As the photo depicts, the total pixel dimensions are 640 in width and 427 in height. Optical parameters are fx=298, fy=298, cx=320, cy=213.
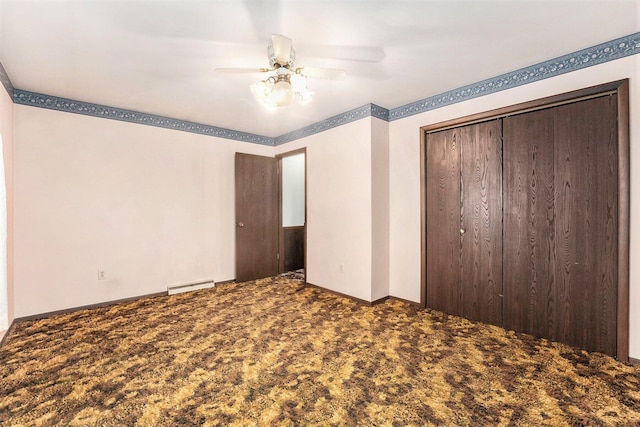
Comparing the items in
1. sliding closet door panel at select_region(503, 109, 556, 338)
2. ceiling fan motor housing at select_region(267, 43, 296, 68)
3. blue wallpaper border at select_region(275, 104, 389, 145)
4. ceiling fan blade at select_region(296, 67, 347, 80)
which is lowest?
sliding closet door panel at select_region(503, 109, 556, 338)

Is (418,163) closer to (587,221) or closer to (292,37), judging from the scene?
(587,221)

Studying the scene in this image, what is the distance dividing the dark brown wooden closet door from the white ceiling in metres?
0.66

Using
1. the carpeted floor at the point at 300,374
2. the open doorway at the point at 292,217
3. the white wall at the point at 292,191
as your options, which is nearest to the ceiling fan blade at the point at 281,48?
the carpeted floor at the point at 300,374

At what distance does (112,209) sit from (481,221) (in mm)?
4420

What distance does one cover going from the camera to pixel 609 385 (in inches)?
79.4

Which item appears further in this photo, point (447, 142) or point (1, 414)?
point (447, 142)

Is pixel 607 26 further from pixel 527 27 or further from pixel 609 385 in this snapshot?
pixel 609 385

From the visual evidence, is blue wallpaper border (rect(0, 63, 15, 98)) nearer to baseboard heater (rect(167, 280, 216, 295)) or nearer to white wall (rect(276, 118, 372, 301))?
baseboard heater (rect(167, 280, 216, 295))

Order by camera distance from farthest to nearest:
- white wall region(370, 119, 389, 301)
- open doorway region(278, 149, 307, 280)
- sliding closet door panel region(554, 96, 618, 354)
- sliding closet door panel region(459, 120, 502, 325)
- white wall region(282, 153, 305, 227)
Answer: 1. white wall region(282, 153, 305, 227)
2. open doorway region(278, 149, 307, 280)
3. white wall region(370, 119, 389, 301)
4. sliding closet door panel region(459, 120, 502, 325)
5. sliding closet door panel region(554, 96, 618, 354)

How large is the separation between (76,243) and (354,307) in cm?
343

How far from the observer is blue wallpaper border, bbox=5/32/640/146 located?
243cm

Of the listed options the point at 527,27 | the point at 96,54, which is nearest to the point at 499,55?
the point at 527,27

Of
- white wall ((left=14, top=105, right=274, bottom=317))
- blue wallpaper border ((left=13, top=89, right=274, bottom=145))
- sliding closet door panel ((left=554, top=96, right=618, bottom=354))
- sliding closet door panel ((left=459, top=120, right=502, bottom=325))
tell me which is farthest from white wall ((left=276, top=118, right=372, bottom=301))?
sliding closet door panel ((left=554, top=96, right=618, bottom=354))

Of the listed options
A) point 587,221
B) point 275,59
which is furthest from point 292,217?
point 587,221
